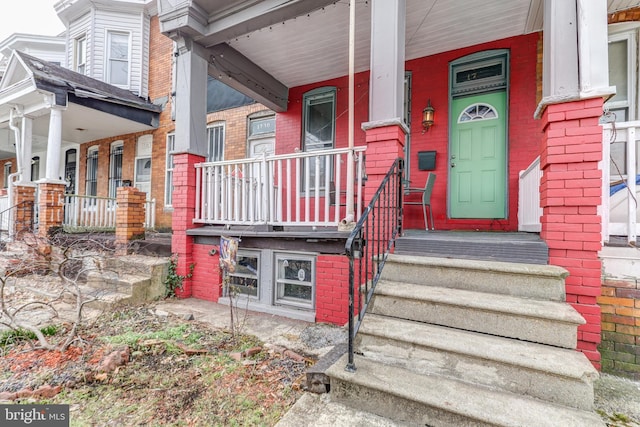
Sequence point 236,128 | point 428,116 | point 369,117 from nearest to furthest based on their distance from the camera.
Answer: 1. point 369,117
2. point 428,116
3. point 236,128

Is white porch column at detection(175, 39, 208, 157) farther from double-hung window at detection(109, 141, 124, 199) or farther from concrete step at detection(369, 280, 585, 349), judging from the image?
double-hung window at detection(109, 141, 124, 199)

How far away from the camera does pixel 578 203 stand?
2287 millimetres

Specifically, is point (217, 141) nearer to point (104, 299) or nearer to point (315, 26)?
point (315, 26)

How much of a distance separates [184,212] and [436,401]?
4.13m

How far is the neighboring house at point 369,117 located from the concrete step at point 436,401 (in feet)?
4.73

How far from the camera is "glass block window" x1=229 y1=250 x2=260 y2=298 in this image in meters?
4.14

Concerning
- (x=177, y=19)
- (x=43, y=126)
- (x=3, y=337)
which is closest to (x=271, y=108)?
(x=177, y=19)

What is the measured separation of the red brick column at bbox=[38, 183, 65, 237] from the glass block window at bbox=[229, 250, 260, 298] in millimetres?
4466

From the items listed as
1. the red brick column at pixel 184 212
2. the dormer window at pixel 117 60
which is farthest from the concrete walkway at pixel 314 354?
the dormer window at pixel 117 60

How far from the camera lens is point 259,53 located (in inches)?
199

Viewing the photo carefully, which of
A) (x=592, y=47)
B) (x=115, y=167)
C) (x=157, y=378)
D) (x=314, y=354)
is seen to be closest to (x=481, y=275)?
(x=314, y=354)

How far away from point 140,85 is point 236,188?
6957mm

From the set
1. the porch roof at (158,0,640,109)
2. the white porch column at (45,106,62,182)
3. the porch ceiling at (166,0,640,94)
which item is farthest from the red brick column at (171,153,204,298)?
the white porch column at (45,106,62,182)

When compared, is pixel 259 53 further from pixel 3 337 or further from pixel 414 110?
pixel 3 337
